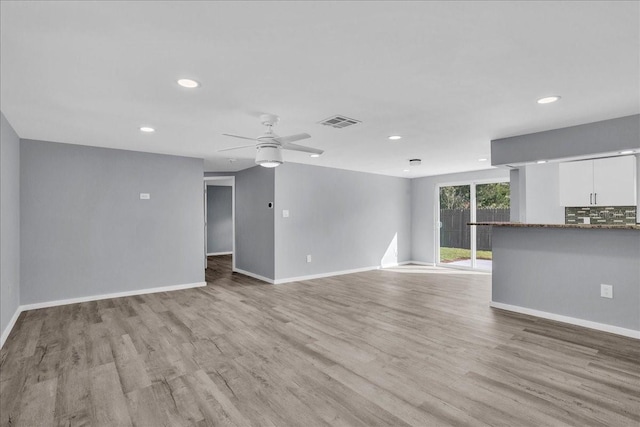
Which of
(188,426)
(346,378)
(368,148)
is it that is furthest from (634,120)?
(188,426)

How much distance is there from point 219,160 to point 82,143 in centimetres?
200

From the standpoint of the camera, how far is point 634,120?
10.9ft

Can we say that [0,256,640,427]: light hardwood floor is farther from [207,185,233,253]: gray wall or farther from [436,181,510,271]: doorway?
[207,185,233,253]: gray wall

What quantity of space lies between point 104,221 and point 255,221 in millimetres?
2554

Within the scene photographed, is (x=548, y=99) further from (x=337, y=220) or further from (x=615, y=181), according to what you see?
(x=337, y=220)

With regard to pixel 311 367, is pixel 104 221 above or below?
above

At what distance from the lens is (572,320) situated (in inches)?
146

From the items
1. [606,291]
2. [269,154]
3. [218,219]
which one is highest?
[269,154]

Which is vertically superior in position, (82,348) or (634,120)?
(634,120)

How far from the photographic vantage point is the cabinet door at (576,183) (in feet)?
13.4

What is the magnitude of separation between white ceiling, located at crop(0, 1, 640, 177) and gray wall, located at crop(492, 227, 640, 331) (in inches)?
51.9

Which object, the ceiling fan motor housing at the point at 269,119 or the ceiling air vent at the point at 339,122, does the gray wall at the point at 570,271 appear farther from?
the ceiling fan motor housing at the point at 269,119

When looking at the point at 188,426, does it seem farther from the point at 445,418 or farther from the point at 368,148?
the point at 368,148

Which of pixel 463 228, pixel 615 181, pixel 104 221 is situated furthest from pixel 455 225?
pixel 104 221
